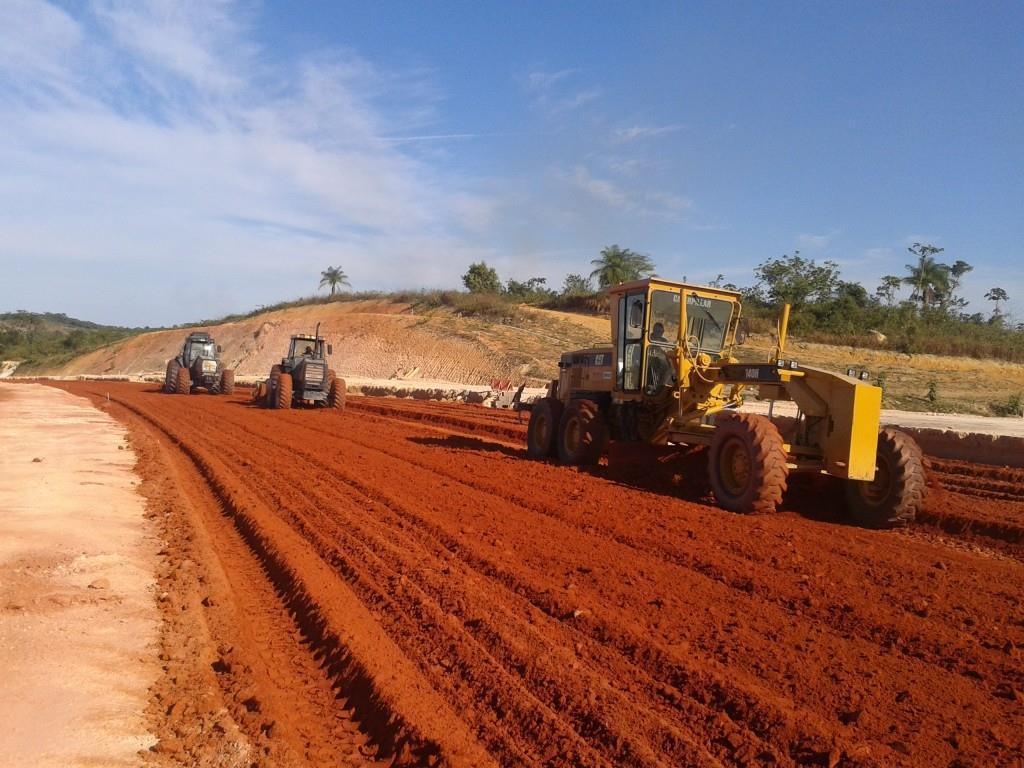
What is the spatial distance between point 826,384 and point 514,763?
6.66 m

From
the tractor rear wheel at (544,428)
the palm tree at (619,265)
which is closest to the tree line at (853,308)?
the palm tree at (619,265)

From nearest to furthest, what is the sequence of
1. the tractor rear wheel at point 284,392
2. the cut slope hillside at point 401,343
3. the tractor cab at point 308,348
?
the tractor rear wheel at point 284,392 → the tractor cab at point 308,348 → the cut slope hillside at point 401,343

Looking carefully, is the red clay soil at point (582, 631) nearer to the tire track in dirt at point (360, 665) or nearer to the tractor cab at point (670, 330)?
the tire track in dirt at point (360, 665)

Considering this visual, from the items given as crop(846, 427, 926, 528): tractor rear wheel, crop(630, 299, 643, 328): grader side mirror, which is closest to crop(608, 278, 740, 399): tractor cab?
crop(630, 299, 643, 328): grader side mirror

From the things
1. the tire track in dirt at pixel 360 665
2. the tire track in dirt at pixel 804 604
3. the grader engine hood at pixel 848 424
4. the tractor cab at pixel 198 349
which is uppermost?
the tractor cab at pixel 198 349

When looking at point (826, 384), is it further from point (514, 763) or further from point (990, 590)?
point (514, 763)

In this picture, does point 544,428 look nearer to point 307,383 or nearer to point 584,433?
point 584,433

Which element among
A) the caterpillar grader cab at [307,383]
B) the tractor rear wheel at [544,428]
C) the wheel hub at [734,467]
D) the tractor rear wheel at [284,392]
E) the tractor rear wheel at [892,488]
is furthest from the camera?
the caterpillar grader cab at [307,383]

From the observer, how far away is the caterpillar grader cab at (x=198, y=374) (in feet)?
104

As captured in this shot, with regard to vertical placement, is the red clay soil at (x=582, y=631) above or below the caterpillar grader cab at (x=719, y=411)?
below

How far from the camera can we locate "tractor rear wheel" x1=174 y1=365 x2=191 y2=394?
3162 cm

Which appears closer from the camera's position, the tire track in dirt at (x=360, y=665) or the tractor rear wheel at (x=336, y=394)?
the tire track in dirt at (x=360, y=665)

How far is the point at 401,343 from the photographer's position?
47719mm

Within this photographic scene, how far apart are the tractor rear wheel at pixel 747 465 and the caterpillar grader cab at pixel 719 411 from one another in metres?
0.01
